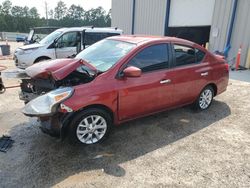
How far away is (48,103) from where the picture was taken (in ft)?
10.0

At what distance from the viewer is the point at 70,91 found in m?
3.09

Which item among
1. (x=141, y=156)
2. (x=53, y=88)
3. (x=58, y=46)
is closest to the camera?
(x=141, y=156)

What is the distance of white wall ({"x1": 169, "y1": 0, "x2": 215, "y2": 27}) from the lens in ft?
39.1

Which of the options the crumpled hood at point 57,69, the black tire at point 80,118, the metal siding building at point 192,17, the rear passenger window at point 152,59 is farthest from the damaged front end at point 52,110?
the metal siding building at point 192,17

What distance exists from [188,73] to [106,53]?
161 cm

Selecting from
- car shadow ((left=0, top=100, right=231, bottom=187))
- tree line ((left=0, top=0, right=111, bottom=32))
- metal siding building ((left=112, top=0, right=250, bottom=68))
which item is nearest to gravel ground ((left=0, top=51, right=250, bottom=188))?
car shadow ((left=0, top=100, right=231, bottom=187))

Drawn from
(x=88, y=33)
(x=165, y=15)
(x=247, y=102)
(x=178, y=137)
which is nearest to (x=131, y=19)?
(x=165, y=15)

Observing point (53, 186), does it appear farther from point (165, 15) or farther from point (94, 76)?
point (165, 15)

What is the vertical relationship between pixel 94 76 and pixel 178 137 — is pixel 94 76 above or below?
above

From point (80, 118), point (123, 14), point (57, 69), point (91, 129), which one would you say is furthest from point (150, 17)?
point (80, 118)

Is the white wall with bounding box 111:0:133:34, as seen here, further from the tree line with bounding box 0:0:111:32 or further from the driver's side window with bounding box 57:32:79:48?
A: the tree line with bounding box 0:0:111:32

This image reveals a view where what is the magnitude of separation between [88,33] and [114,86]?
6.15 metres

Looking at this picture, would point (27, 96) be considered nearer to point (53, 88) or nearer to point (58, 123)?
point (53, 88)

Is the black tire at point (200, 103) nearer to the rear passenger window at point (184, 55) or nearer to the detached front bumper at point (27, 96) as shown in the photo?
the rear passenger window at point (184, 55)
